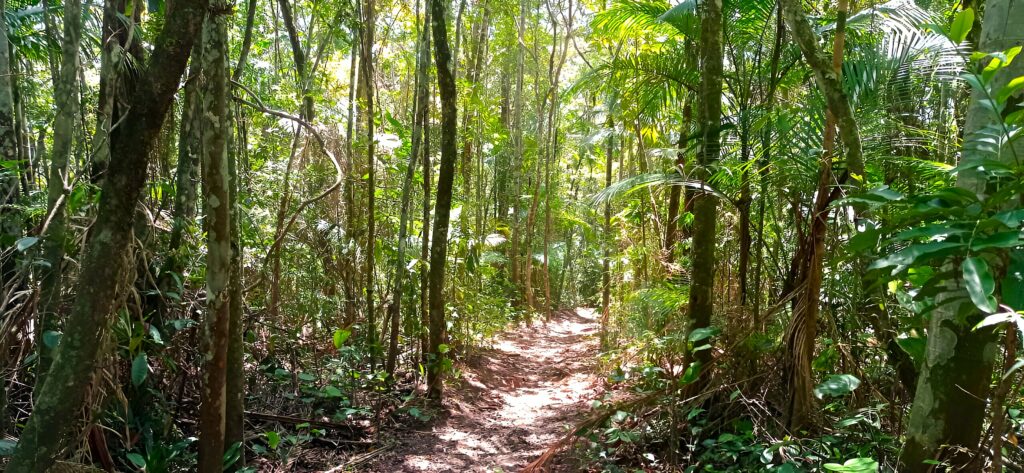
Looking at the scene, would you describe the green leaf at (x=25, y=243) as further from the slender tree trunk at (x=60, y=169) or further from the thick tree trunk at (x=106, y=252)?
the thick tree trunk at (x=106, y=252)

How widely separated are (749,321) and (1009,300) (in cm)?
265

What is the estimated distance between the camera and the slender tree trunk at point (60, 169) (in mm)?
3242

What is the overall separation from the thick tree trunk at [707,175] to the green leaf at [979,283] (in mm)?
2743

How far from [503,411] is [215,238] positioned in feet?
14.3

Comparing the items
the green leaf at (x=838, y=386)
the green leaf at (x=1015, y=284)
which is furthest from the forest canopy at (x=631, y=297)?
the green leaf at (x=838, y=386)

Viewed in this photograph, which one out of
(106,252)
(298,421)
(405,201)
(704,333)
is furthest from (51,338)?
(704,333)

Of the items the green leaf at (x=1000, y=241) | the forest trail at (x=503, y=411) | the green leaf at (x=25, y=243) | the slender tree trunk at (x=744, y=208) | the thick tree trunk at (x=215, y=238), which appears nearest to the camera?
the green leaf at (x=1000, y=241)

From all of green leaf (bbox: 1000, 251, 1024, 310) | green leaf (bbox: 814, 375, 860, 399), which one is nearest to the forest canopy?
green leaf (bbox: 1000, 251, 1024, 310)

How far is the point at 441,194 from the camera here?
6363 millimetres

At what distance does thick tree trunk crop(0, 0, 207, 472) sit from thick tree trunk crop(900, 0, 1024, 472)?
3.42m

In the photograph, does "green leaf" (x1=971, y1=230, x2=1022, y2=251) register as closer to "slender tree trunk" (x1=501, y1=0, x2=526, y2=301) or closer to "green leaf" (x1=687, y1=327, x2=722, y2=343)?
"green leaf" (x1=687, y1=327, x2=722, y2=343)

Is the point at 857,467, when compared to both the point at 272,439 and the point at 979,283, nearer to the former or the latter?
the point at 979,283

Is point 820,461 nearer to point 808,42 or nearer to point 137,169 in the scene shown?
point 808,42

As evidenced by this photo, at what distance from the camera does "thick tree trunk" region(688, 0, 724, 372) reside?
14.2 feet
